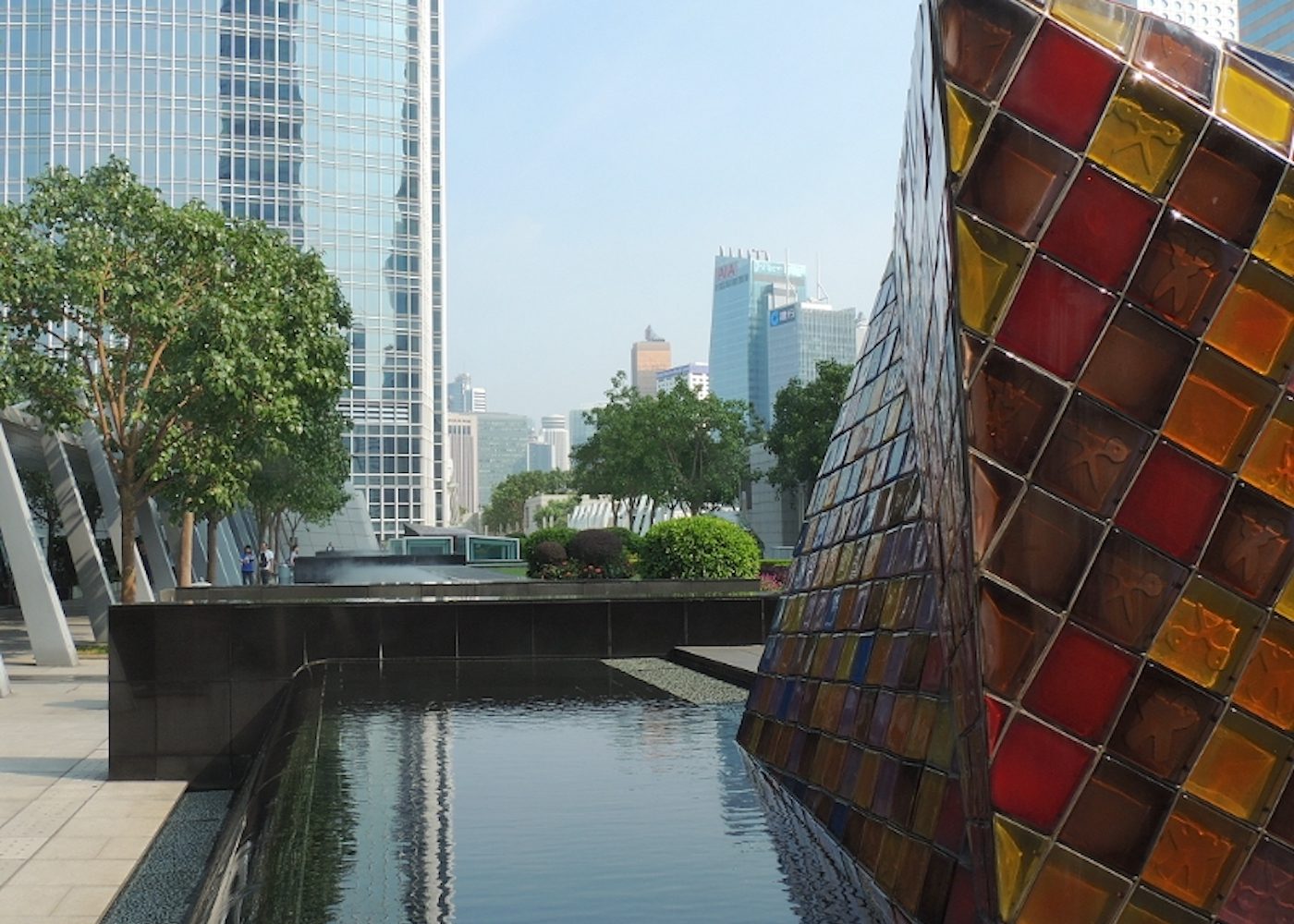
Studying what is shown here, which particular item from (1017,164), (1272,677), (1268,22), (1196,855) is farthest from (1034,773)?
(1268,22)

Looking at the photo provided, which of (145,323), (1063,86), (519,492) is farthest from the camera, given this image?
(519,492)

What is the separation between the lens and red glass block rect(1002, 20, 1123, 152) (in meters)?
3.18

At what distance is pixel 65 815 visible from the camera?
10.3 metres

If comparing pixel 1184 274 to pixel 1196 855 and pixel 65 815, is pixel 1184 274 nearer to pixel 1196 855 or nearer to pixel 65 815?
→ pixel 1196 855

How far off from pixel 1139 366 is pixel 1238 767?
3.05 ft

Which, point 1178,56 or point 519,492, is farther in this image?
point 519,492

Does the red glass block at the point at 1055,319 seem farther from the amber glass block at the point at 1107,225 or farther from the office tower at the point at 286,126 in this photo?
the office tower at the point at 286,126

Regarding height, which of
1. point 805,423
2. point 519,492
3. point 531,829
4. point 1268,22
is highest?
point 1268,22

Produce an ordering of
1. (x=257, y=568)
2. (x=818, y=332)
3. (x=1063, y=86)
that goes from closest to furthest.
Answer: (x=1063, y=86)
(x=257, y=568)
(x=818, y=332)

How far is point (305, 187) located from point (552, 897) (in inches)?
3654

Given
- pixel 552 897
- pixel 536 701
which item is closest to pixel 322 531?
pixel 536 701

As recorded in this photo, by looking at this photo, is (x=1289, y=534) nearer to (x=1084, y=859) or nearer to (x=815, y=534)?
(x=1084, y=859)

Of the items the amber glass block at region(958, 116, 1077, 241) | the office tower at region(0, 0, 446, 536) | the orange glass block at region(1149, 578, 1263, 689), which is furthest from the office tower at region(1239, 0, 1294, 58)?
the orange glass block at region(1149, 578, 1263, 689)

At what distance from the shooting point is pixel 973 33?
320 centimetres
